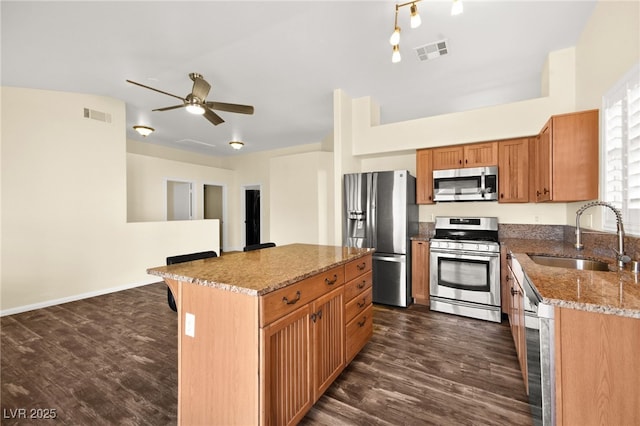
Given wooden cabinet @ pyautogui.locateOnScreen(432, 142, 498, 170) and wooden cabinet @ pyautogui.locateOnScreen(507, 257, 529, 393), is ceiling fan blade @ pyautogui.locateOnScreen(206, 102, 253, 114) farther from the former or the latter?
wooden cabinet @ pyautogui.locateOnScreen(507, 257, 529, 393)

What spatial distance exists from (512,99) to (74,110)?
6.43 m

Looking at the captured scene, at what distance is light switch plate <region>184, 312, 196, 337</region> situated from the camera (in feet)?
4.91

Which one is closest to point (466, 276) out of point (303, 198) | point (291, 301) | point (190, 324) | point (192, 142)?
point (291, 301)

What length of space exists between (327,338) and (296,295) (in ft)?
1.83

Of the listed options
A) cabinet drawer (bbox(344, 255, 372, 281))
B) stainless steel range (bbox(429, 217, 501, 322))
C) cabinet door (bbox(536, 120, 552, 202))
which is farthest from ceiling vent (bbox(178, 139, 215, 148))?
cabinet door (bbox(536, 120, 552, 202))

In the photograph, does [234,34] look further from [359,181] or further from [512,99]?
[512,99]

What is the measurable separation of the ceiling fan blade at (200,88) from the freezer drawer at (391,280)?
9.67 feet

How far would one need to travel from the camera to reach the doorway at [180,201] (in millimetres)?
7406

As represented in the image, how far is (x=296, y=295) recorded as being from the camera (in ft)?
5.03

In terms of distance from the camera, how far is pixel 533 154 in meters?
3.21

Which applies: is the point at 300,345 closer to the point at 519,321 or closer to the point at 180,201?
the point at 519,321

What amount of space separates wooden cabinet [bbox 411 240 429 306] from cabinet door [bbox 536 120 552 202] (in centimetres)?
135

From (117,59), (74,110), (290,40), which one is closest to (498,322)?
(290,40)

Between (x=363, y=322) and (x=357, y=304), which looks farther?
(x=363, y=322)
